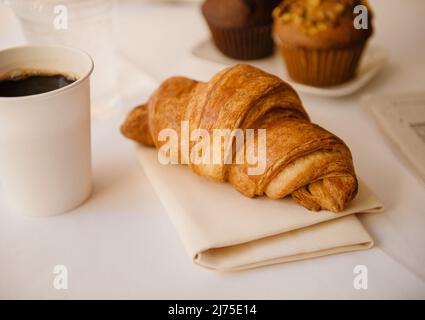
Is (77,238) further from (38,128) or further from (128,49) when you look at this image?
(128,49)

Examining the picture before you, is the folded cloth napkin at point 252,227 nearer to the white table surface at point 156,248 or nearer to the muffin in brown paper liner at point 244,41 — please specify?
the white table surface at point 156,248

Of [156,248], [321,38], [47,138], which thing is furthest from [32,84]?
[321,38]

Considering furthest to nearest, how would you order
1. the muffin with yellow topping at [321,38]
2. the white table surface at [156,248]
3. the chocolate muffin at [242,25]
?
1. the chocolate muffin at [242,25]
2. the muffin with yellow topping at [321,38]
3. the white table surface at [156,248]

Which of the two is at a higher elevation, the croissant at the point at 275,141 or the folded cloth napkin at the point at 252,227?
the croissant at the point at 275,141

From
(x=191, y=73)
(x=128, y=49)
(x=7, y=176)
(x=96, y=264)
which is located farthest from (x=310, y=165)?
(x=128, y=49)

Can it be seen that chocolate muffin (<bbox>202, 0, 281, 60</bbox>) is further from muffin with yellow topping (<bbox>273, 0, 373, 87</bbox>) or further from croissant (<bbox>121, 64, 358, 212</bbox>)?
croissant (<bbox>121, 64, 358, 212</bbox>)

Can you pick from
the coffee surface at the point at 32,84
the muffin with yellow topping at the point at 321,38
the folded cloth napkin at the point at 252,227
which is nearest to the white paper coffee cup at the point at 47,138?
the coffee surface at the point at 32,84
